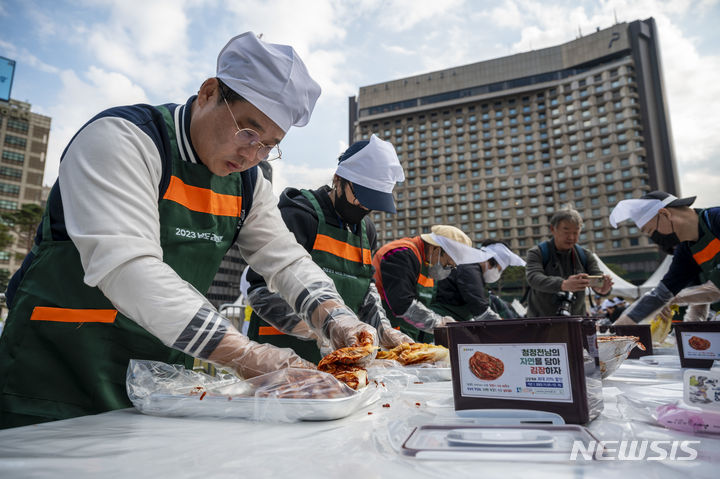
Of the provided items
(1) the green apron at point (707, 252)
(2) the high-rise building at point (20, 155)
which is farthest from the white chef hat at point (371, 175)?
(2) the high-rise building at point (20, 155)

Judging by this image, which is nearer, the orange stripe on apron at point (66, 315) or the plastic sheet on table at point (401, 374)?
the orange stripe on apron at point (66, 315)

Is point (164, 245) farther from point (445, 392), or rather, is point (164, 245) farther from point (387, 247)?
point (387, 247)

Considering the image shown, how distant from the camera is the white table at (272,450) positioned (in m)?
0.48

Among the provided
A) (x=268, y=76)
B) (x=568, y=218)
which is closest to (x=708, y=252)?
(x=568, y=218)

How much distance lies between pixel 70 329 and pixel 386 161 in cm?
171

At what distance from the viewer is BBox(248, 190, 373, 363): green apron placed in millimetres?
2121

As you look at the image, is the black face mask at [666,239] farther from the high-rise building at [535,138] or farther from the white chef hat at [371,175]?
the high-rise building at [535,138]

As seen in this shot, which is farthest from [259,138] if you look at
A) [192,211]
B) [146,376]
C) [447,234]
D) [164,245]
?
[447,234]

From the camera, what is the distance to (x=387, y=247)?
3104 millimetres

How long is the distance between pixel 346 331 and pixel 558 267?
3.01 m

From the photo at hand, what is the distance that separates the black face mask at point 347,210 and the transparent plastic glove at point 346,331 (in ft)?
3.12

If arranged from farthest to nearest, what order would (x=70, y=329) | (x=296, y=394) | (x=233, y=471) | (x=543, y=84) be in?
(x=543, y=84) < (x=70, y=329) < (x=296, y=394) < (x=233, y=471)

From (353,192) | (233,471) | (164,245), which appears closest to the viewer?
(233,471)

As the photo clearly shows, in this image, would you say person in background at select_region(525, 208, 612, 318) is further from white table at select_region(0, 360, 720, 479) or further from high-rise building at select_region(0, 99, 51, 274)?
high-rise building at select_region(0, 99, 51, 274)
